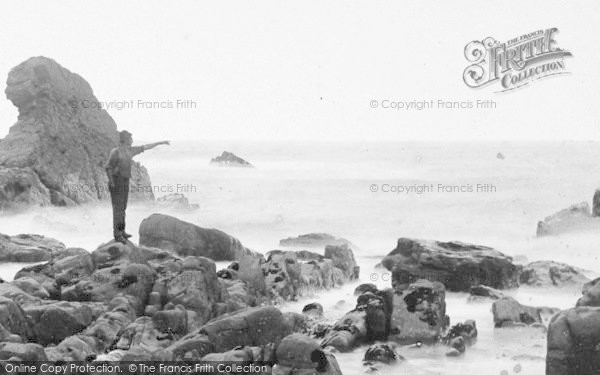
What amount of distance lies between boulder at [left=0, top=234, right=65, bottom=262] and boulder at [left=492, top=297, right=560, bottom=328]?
459 inches

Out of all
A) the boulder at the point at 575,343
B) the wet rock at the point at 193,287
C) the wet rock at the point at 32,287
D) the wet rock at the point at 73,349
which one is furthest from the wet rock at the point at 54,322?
the boulder at the point at 575,343

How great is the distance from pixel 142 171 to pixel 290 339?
1232 inches

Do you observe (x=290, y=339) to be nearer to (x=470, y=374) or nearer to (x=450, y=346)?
(x=470, y=374)

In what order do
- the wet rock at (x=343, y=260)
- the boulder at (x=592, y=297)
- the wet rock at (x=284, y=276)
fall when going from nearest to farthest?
the boulder at (x=592, y=297), the wet rock at (x=284, y=276), the wet rock at (x=343, y=260)

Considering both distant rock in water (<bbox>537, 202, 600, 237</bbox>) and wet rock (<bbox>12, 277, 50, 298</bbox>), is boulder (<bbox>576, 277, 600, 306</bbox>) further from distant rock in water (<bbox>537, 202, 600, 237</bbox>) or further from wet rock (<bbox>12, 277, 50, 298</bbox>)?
distant rock in water (<bbox>537, 202, 600, 237</bbox>)

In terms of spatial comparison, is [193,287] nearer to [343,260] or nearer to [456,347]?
[456,347]

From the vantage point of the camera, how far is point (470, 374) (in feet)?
42.4

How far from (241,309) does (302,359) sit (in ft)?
12.1

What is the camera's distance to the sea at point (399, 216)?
49.0ft

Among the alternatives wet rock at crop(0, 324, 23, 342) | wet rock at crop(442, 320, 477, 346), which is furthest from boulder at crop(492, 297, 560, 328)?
wet rock at crop(0, 324, 23, 342)

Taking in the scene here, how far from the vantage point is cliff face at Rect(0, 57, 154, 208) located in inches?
1336

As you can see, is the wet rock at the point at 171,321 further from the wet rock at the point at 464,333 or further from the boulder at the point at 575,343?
the boulder at the point at 575,343

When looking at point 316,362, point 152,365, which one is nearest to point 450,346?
point 316,362

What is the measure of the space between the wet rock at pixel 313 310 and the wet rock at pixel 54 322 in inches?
192
